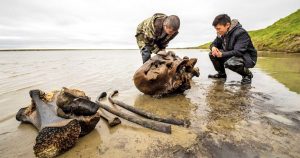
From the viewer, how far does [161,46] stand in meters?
5.25

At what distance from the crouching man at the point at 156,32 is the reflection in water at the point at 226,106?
153 cm

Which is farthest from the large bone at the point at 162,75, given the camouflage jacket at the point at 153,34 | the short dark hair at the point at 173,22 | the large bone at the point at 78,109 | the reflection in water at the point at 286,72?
the reflection in water at the point at 286,72

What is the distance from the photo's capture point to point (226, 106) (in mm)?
3346

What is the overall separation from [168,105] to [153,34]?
6.64ft

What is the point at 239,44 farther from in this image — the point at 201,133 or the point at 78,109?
the point at 78,109

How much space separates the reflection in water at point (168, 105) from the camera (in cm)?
308

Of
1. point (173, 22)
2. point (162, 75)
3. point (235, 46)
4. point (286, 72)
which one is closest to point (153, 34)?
point (173, 22)

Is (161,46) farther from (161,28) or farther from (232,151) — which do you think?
(232,151)

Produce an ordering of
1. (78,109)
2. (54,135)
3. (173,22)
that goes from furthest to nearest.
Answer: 1. (173,22)
2. (78,109)
3. (54,135)

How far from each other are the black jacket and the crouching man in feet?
4.58

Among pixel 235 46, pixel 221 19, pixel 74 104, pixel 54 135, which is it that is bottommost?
pixel 54 135

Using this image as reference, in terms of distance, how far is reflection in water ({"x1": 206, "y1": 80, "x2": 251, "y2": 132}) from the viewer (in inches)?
104

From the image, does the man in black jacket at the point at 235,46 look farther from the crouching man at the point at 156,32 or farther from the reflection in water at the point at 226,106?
the crouching man at the point at 156,32

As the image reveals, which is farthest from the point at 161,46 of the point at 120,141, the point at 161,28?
the point at 120,141
